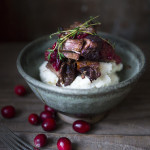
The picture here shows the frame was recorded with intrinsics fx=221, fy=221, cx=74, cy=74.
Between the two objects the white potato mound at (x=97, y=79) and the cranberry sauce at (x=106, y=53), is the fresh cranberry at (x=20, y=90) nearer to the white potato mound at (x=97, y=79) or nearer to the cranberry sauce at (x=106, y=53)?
the white potato mound at (x=97, y=79)

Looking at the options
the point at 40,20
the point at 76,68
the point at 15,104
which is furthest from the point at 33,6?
the point at 76,68

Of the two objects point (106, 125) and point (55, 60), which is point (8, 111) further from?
point (106, 125)

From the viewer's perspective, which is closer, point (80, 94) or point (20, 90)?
point (80, 94)

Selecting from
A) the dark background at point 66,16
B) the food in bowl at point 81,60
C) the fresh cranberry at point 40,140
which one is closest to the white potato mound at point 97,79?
the food in bowl at point 81,60

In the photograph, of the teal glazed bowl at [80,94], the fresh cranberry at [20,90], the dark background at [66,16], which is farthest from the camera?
the dark background at [66,16]

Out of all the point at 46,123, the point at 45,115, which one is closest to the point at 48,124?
the point at 46,123

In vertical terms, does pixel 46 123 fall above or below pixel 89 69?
below

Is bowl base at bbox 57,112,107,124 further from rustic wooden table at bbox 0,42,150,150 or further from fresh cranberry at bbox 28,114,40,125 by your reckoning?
fresh cranberry at bbox 28,114,40,125

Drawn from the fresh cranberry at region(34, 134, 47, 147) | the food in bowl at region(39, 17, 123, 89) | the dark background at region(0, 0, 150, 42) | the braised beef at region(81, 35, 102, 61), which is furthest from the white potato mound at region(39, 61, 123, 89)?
the dark background at region(0, 0, 150, 42)
